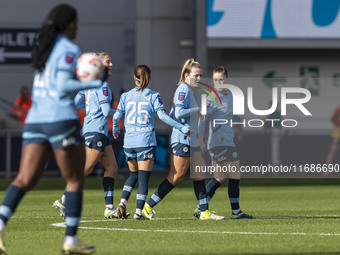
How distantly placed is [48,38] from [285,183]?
16.7 meters

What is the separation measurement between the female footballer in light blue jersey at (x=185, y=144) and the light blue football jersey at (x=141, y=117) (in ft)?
0.92

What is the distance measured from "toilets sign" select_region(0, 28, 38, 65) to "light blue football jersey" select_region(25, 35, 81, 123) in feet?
84.8

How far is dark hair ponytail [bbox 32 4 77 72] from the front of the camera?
8195mm

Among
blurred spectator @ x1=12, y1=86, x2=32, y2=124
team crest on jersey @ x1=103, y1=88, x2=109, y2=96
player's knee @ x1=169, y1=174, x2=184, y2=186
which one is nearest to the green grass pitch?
player's knee @ x1=169, y1=174, x2=184, y2=186

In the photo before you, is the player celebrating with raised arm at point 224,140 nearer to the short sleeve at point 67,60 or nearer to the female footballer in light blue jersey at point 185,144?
the female footballer in light blue jersey at point 185,144

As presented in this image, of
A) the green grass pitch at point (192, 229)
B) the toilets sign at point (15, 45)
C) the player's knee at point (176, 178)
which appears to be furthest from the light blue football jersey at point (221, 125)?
the toilets sign at point (15, 45)

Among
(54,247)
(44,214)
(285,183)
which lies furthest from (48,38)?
(285,183)

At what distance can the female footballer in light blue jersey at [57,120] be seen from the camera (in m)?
8.09

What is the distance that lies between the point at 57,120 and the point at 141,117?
4.47m

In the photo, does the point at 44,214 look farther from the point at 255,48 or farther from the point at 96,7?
the point at 96,7

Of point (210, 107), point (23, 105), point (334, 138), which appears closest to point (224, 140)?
point (210, 107)

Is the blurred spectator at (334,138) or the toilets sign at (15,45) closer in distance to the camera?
the blurred spectator at (334,138)

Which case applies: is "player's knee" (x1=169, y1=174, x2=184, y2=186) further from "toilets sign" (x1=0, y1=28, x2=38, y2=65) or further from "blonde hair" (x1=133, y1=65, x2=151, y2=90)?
"toilets sign" (x1=0, y1=28, x2=38, y2=65)

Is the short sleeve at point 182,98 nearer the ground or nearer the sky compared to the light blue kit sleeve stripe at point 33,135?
nearer the ground
